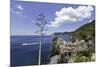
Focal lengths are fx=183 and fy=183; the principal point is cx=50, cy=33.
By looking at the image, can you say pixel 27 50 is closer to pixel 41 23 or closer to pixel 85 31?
pixel 41 23

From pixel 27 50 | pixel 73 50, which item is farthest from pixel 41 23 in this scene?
pixel 73 50

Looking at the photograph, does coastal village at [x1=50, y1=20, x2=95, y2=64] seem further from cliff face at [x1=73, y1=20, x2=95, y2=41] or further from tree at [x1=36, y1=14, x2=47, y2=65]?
tree at [x1=36, y1=14, x2=47, y2=65]

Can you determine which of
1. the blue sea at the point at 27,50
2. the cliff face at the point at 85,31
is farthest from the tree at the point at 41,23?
the cliff face at the point at 85,31

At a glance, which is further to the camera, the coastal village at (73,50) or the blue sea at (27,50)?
the coastal village at (73,50)

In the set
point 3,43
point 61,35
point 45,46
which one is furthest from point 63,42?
point 3,43

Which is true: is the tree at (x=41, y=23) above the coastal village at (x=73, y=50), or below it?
above

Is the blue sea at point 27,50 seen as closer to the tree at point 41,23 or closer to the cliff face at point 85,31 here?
the tree at point 41,23

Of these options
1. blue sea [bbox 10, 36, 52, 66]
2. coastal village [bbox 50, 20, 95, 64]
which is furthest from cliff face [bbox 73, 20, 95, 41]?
blue sea [bbox 10, 36, 52, 66]
